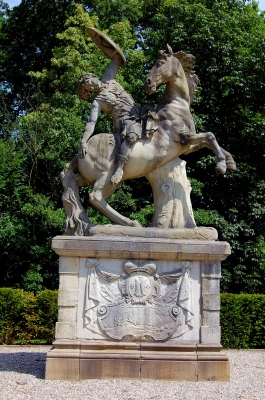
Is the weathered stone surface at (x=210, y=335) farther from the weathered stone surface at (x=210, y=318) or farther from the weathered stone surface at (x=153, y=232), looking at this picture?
the weathered stone surface at (x=153, y=232)

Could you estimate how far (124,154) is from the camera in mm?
7363

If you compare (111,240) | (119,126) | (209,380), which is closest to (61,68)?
(119,126)

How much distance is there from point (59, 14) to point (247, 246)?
36.5 feet

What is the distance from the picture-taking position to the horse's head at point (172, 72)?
7.54 meters

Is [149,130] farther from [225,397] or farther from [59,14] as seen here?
[59,14]

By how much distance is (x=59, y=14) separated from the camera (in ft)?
65.1

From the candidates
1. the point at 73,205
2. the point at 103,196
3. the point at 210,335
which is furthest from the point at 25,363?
the point at 210,335

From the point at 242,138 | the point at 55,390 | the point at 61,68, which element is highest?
the point at 61,68

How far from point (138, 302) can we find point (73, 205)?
1.63 meters

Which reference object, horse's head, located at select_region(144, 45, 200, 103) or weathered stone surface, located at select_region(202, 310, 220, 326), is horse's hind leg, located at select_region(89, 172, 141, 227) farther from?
weathered stone surface, located at select_region(202, 310, 220, 326)

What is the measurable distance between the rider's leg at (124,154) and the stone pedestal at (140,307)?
0.84m

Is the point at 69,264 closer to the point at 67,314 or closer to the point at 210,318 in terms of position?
the point at 67,314

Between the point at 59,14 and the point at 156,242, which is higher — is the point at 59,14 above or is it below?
above

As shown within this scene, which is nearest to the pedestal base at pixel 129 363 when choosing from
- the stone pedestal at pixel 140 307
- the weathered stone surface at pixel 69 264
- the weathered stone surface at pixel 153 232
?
the stone pedestal at pixel 140 307
